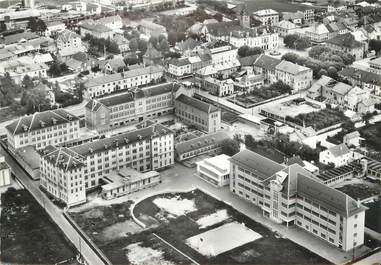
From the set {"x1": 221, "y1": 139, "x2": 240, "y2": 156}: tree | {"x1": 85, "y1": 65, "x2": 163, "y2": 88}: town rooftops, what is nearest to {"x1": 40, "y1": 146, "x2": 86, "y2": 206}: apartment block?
{"x1": 221, "y1": 139, "x2": 240, "y2": 156}: tree

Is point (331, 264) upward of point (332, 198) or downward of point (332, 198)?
downward

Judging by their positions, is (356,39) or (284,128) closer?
(284,128)

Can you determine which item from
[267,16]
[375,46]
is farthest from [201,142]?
[267,16]

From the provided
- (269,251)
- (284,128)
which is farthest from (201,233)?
(284,128)

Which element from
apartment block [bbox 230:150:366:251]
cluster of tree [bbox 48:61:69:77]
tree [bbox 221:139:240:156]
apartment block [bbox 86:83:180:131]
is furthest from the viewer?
cluster of tree [bbox 48:61:69:77]

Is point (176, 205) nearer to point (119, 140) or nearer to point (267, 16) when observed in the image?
point (119, 140)

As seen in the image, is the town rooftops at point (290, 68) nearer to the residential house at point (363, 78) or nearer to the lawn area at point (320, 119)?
the residential house at point (363, 78)

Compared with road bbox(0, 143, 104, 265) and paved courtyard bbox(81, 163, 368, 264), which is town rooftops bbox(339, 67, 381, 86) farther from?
road bbox(0, 143, 104, 265)

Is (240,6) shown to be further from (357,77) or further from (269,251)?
(269,251)
